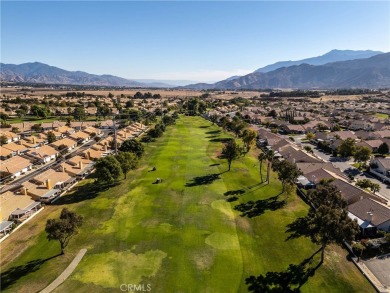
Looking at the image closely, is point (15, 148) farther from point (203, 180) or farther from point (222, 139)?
point (222, 139)

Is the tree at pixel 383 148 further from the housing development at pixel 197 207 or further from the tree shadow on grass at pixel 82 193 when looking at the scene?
the tree shadow on grass at pixel 82 193

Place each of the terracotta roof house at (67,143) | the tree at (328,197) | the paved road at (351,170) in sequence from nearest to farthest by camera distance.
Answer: the tree at (328,197)
the paved road at (351,170)
the terracotta roof house at (67,143)

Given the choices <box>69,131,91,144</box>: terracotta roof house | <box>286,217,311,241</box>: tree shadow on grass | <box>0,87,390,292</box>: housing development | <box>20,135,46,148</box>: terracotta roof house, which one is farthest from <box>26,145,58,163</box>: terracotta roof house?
<box>286,217,311,241</box>: tree shadow on grass

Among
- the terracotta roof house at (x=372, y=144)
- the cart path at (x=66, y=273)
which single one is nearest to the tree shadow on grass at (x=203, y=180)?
the cart path at (x=66, y=273)

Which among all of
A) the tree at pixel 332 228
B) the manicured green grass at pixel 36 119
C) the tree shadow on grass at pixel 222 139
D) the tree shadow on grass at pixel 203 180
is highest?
the tree at pixel 332 228

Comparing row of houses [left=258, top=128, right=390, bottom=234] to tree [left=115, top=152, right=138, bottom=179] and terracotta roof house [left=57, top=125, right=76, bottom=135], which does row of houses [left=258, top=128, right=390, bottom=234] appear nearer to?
tree [left=115, top=152, right=138, bottom=179]

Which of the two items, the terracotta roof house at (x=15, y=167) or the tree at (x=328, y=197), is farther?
the terracotta roof house at (x=15, y=167)

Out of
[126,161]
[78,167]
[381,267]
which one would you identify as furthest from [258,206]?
[78,167]
